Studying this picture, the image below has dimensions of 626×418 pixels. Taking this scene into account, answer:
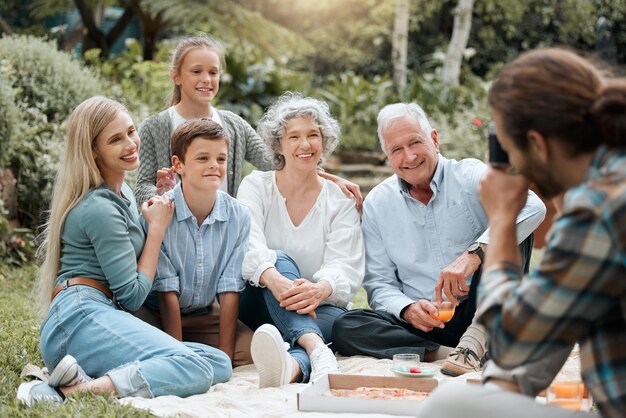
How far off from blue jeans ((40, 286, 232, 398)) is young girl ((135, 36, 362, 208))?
4.37 feet

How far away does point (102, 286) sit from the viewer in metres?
4.10

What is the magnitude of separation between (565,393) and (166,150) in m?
3.09

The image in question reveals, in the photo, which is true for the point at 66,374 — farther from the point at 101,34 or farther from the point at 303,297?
the point at 101,34

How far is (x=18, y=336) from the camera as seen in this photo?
16.4 feet

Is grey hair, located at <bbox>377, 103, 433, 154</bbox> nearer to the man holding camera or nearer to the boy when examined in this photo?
the boy

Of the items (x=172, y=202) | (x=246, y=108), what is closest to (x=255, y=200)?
(x=172, y=202)

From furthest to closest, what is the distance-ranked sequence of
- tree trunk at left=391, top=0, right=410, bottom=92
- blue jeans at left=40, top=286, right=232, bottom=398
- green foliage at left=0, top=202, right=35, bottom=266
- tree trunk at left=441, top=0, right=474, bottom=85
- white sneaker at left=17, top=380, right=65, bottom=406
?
tree trunk at left=391, top=0, right=410, bottom=92, tree trunk at left=441, top=0, right=474, bottom=85, green foliage at left=0, top=202, right=35, bottom=266, blue jeans at left=40, top=286, right=232, bottom=398, white sneaker at left=17, top=380, right=65, bottom=406

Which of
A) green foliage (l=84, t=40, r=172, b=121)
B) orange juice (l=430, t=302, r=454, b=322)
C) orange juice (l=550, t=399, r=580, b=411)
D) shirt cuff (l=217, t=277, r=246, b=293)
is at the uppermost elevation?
green foliage (l=84, t=40, r=172, b=121)

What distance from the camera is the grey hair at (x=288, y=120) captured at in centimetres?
491

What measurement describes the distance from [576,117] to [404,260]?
280cm

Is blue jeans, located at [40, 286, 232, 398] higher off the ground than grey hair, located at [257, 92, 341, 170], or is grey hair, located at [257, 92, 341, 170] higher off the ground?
grey hair, located at [257, 92, 341, 170]

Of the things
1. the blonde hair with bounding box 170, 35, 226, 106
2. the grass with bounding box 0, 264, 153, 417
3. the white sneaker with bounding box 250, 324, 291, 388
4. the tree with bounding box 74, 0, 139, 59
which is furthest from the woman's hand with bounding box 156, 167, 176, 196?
the tree with bounding box 74, 0, 139, 59

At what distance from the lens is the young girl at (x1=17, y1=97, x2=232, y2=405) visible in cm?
378

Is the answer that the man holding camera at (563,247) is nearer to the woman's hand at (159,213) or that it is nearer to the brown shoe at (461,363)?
the brown shoe at (461,363)
